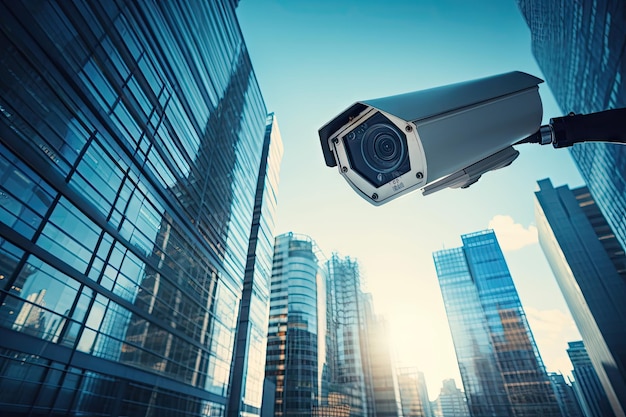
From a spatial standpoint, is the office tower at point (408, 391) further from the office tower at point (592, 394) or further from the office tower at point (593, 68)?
the office tower at point (593, 68)

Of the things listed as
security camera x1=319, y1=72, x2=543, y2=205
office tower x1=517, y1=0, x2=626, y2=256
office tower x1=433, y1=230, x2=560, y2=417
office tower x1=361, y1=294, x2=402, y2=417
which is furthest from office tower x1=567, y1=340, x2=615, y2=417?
security camera x1=319, y1=72, x2=543, y2=205

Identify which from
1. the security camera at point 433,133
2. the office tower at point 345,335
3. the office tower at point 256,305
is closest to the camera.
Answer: the security camera at point 433,133

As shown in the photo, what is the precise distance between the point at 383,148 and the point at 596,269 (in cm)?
7782

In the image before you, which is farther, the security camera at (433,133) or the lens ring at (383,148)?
the lens ring at (383,148)

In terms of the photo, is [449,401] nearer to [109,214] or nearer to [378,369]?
[378,369]

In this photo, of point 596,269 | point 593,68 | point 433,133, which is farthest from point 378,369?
point 433,133

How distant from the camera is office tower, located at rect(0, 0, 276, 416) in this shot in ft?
32.6

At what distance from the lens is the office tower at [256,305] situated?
98.0 feet

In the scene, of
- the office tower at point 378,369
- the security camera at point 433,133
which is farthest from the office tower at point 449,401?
the security camera at point 433,133

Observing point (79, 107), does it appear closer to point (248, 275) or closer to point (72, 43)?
point (72, 43)

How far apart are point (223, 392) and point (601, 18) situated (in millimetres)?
41142

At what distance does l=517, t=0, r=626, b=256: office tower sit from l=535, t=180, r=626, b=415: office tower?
2603 cm

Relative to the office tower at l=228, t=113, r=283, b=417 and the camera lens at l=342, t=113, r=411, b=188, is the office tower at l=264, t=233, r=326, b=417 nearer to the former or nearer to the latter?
the office tower at l=228, t=113, r=283, b=417

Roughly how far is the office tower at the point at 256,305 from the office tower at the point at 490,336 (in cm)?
5385
